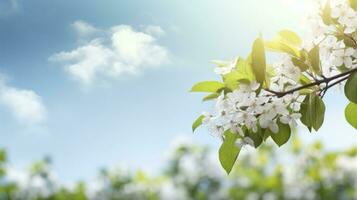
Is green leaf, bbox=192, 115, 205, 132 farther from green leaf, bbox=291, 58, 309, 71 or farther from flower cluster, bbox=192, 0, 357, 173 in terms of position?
green leaf, bbox=291, 58, 309, 71

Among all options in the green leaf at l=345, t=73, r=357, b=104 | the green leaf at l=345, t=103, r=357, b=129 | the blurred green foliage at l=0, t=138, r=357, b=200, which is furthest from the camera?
the blurred green foliage at l=0, t=138, r=357, b=200

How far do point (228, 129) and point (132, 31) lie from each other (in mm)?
418

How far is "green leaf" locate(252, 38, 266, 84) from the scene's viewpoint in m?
1.00

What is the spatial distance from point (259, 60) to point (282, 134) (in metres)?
0.14

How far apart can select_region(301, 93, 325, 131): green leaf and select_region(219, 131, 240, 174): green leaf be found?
124 millimetres

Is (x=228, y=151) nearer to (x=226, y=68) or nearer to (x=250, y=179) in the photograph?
(x=226, y=68)

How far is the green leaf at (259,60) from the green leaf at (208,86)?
86mm

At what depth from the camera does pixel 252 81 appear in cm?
100

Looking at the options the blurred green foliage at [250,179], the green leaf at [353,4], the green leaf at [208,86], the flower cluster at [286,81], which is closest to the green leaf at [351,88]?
the flower cluster at [286,81]

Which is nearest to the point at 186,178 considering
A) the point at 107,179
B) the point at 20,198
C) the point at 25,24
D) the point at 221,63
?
the point at 107,179

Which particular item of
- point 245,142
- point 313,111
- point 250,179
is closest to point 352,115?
point 313,111

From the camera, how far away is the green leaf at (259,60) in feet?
3.27

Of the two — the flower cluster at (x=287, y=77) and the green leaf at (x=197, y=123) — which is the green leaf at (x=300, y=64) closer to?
the flower cluster at (x=287, y=77)

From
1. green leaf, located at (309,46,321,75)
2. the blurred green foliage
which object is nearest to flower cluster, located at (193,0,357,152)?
green leaf, located at (309,46,321,75)
